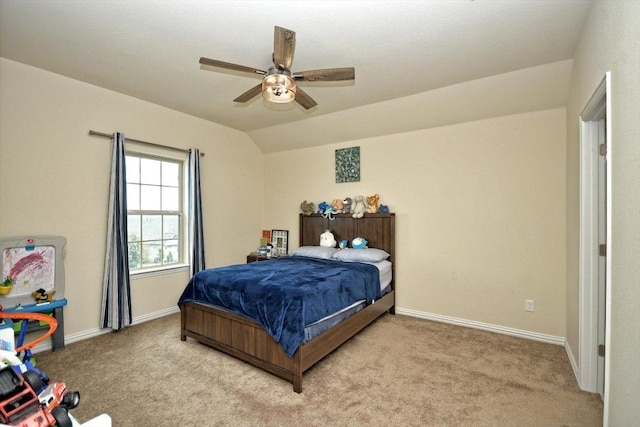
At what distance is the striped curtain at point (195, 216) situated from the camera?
407cm

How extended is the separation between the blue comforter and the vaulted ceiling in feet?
6.49

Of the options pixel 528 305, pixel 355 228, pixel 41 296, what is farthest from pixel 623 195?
pixel 41 296

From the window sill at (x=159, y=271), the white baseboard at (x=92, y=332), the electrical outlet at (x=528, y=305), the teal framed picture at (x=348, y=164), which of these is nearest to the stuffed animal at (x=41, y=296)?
the white baseboard at (x=92, y=332)

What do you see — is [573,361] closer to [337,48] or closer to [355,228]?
[355,228]

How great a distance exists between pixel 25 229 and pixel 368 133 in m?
3.96

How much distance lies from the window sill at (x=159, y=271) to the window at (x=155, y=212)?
8 cm

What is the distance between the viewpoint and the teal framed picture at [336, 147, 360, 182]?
439 cm

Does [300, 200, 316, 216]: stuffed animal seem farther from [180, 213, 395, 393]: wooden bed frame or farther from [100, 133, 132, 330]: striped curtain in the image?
[100, 133, 132, 330]: striped curtain

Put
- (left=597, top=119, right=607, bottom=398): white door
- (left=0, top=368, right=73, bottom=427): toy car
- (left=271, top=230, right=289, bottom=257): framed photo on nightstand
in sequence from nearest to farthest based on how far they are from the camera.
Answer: (left=0, top=368, right=73, bottom=427): toy car, (left=597, top=119, right=607, bottom=398): white door, (left=271, top=230, right=289, bottom=257): framed photo on nightstand

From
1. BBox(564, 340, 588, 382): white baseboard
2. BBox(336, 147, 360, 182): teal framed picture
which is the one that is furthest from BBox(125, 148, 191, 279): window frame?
BBox(564, 340, 588, 382): white baseboard

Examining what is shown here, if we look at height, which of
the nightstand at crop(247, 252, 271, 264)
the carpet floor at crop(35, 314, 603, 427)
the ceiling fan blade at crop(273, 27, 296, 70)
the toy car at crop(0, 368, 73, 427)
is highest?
the ceiling fan blade at crop(273, 27, 296, 70)

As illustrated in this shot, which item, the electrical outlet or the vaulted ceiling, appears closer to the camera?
the vaulted ceiling

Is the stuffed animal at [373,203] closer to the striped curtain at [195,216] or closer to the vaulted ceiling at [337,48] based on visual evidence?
the vaulted ceiling at [337,48]

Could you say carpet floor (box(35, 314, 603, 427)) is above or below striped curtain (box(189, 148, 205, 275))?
below
